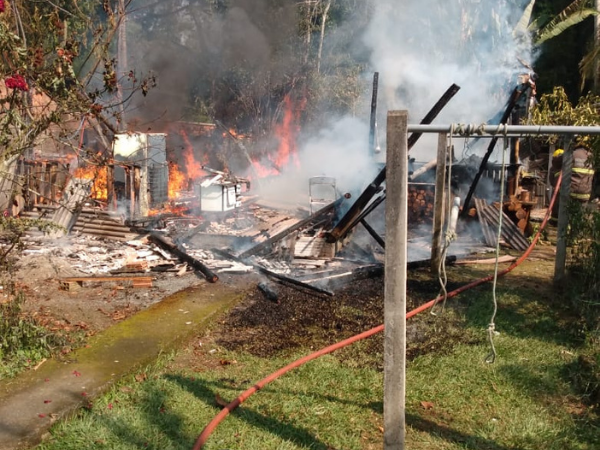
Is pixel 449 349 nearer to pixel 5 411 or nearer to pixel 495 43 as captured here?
pixel 5 411

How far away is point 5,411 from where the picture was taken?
169 inches

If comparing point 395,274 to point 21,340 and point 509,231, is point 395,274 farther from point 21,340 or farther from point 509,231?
point 509,231

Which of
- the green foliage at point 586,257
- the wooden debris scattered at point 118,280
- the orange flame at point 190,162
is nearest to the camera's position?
the green foliage at point 586,257

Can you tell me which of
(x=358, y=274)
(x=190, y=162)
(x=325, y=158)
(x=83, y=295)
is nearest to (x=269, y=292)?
(x=358, y=274)

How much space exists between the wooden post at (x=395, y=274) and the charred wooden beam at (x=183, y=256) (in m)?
5.57

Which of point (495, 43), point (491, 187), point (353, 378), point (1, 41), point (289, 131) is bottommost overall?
point (353, 378)

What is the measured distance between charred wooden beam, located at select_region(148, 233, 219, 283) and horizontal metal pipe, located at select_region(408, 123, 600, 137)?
5.88 metres

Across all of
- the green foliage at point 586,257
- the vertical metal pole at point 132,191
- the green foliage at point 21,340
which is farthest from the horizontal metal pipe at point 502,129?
the vertical metal pole at point 132,191

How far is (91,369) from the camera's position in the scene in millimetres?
5148

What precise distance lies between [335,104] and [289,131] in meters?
2.84

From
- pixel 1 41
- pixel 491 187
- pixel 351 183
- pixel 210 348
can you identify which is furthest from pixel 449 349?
pixel 351 183

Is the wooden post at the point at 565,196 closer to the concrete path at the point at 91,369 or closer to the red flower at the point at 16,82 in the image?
the concrete path at the point at 91,369

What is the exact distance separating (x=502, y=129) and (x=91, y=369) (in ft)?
14.0

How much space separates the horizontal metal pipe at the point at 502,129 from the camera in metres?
3.58
